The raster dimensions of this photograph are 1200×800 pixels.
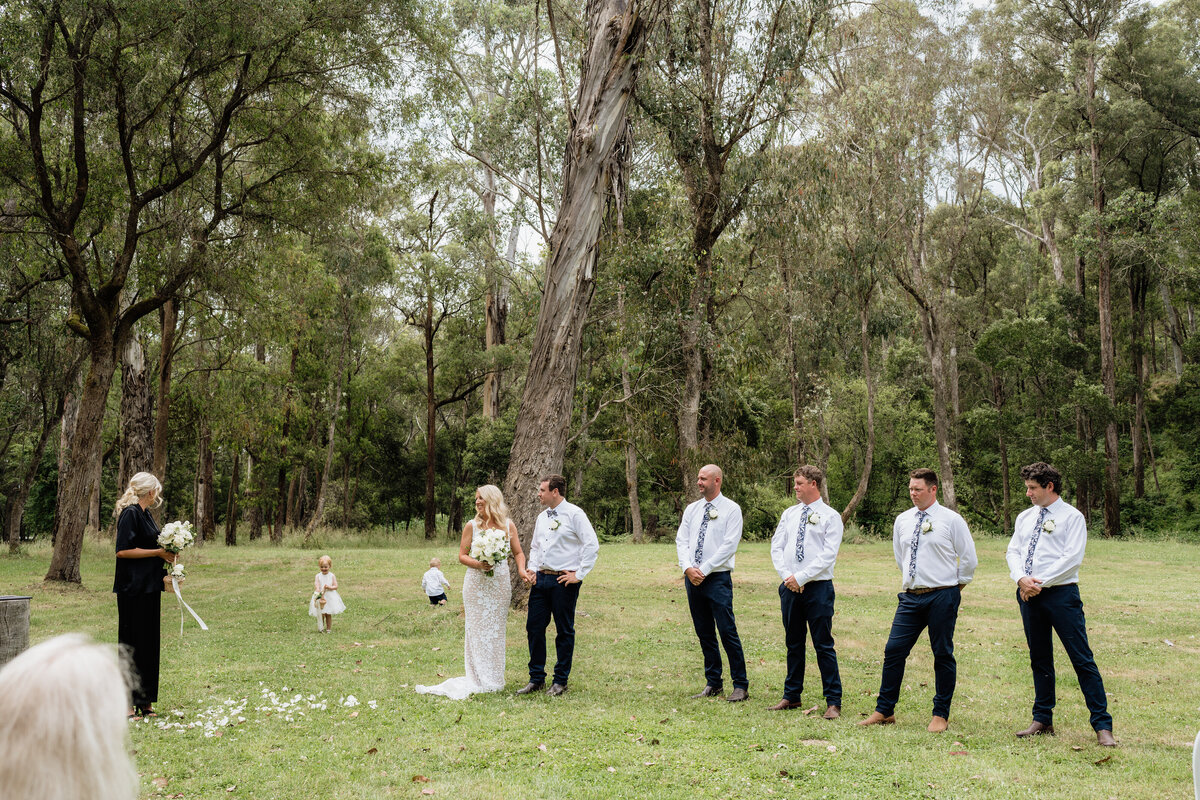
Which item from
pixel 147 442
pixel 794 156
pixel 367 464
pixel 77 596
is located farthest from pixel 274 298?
pixel 367 464

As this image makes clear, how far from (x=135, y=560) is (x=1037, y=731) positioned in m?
7.40

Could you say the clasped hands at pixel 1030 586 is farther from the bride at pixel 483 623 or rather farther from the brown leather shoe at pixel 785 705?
the bride at pixel 483 623

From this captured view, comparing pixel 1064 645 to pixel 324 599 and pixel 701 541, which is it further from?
pixel 324 599

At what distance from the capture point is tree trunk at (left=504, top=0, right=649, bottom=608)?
520 inches

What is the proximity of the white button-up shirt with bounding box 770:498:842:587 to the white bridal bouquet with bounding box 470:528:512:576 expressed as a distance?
8.26ft

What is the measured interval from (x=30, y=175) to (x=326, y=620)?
1190 cm

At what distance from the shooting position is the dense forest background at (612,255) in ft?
54.9

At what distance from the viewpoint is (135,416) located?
2112 cm

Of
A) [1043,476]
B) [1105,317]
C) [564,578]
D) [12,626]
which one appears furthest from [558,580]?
[1105,317]

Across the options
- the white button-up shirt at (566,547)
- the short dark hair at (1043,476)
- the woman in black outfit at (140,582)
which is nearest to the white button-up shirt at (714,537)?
the white button-up shirt at (566,547)

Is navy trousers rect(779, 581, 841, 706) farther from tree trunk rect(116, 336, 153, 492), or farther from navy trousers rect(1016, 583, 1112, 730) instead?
tree trunk rect(116, 336, 153, 492)

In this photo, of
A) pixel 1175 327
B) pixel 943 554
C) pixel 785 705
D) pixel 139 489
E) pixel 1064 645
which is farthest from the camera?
pixel 1175 327

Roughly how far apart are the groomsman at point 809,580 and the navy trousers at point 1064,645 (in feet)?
5.04

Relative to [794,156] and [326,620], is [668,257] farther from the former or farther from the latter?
[326,620]
